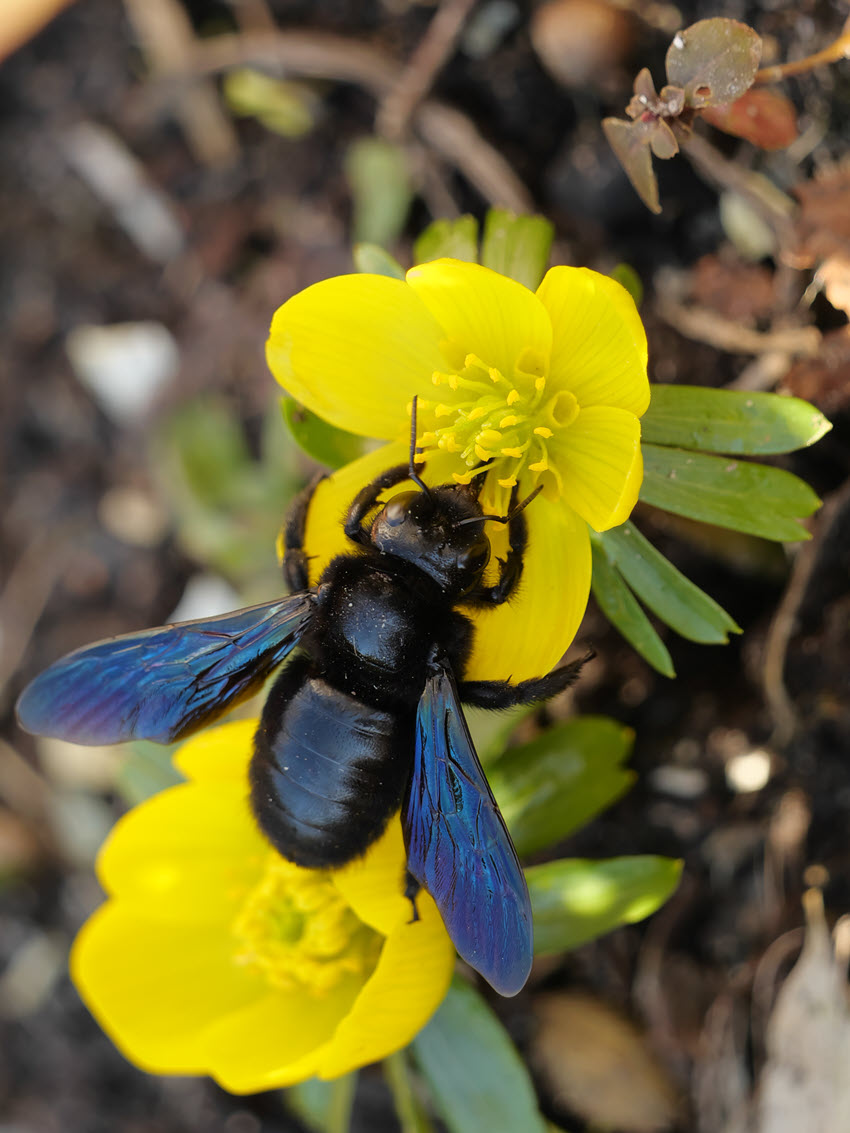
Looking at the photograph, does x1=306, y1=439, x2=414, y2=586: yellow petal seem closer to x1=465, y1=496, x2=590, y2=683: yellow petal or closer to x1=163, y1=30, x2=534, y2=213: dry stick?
x1=465, y1=496, x2=590, y2=683: yellow petal

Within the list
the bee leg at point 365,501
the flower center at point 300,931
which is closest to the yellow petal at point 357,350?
the bee leg at point 365,501

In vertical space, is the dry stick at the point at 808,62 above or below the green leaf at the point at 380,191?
above

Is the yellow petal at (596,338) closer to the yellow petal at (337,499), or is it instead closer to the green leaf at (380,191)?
the yellow petal at (337,499)

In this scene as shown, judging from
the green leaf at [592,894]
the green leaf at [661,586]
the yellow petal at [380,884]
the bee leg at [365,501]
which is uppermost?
the bee leg at [365,501]

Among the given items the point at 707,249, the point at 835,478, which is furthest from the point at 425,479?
the point at 707,249

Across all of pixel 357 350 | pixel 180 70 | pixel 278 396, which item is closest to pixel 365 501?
pixel 357 350
